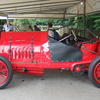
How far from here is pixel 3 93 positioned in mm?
2990

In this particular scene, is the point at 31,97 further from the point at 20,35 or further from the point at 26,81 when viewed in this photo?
the point at 20,35

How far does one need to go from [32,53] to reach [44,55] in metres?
0.28

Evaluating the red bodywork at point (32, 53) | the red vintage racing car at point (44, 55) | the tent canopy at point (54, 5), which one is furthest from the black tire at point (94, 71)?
the tent canopy at point (54, 5)

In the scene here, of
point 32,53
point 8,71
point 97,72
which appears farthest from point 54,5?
point 8,71

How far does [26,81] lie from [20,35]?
119 centimetres

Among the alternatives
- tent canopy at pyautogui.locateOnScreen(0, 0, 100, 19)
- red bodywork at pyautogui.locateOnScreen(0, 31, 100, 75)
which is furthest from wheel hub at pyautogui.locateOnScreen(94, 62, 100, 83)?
tent canopy at pyautogui.locateOnScreen(0, 0, 100, 19)

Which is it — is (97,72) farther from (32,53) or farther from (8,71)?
(8,71)

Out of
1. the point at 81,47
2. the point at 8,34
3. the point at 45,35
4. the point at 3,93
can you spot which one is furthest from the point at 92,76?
the point at 8,34

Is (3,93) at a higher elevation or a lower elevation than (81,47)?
lower

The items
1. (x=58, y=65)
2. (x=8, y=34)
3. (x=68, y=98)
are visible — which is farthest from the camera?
(x=8, y=34)

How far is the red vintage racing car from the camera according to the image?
3.25 meters

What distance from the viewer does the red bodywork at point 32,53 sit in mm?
3275

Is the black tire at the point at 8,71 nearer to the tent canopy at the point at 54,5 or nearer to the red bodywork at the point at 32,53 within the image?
the red bodywork at the point at 32,53

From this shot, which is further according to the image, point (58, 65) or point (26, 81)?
point (26, 81)
